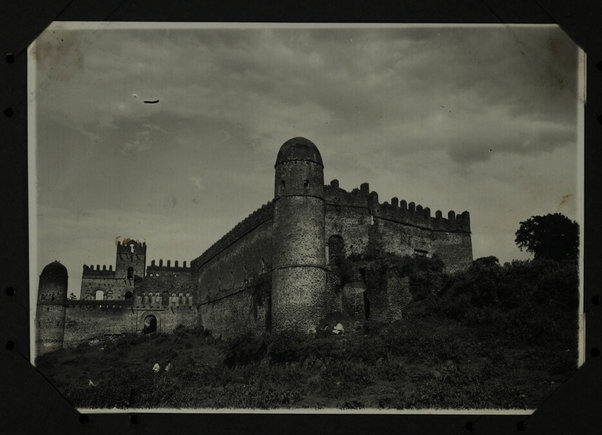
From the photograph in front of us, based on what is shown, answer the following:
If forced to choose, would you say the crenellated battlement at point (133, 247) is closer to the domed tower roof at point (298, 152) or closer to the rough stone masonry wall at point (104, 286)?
the rough stone masonry wall at point (104, 286)

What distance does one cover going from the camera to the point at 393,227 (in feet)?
83.3

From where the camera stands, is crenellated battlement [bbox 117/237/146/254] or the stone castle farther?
crenellated battlement [bbox 117/237/146/254]

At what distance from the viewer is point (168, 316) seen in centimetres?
3678

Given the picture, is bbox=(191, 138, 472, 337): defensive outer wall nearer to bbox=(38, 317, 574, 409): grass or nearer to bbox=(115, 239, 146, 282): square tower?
bbox=(38, 317, 574, 409): grass

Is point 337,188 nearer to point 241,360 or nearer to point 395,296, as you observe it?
point 395,296

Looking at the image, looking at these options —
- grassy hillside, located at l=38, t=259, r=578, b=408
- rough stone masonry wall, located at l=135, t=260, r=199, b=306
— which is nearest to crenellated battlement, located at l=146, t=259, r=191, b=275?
rough stone masonry wall, located at l=135, t=260, r=199, b=306

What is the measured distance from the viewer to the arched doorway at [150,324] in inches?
1442

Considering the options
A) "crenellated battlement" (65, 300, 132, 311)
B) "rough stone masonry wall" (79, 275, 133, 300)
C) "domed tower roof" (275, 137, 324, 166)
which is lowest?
"crenellated battlement" (65, 300, 132, 311)

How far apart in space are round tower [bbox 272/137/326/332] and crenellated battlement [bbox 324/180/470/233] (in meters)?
2.16

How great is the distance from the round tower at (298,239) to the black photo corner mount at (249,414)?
10291mm

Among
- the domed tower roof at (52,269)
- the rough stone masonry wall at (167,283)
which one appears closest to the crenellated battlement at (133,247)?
the rough stone masonry wall at (167,283)

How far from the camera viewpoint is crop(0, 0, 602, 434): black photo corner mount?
8859mm
